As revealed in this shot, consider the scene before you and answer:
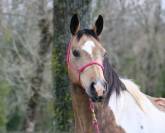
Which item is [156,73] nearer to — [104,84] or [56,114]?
[56,114]

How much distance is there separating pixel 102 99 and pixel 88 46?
0.56 metres

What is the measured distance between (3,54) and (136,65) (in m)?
6.87

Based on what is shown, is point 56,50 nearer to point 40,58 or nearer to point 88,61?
point 88,61

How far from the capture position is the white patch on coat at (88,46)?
5.66m

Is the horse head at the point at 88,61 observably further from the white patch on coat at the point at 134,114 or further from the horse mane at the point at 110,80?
the white patch on coat at the point at 134,114

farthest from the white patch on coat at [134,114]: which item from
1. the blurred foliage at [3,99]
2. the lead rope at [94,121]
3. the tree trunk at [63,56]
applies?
the blurred foliage at [3,99]

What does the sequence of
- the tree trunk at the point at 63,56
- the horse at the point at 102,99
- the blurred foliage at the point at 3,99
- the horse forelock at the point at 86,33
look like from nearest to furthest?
the horse at the point at 102,99, the horse forelock at the point at 86,33, the tree trunk at the point at 63,56, the blurred foliage at the point at 3,99

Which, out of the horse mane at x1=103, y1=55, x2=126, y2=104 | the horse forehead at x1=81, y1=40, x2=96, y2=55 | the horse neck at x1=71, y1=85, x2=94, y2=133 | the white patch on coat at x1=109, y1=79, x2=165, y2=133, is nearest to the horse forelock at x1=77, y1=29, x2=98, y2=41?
the horse forehead at x1=81, y1=40, x2=96, y2=55

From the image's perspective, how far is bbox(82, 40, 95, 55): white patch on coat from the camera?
5664 millimetres

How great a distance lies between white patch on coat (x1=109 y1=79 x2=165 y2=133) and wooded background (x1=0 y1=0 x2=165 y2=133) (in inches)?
99.9

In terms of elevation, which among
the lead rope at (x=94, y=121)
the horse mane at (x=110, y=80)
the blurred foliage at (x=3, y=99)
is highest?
the blurred foliage at (x=3, y=99)

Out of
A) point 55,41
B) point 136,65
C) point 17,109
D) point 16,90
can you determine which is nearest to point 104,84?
point 55,41

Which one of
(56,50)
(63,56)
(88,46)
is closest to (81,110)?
(88,46)

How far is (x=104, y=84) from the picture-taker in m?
5.42
